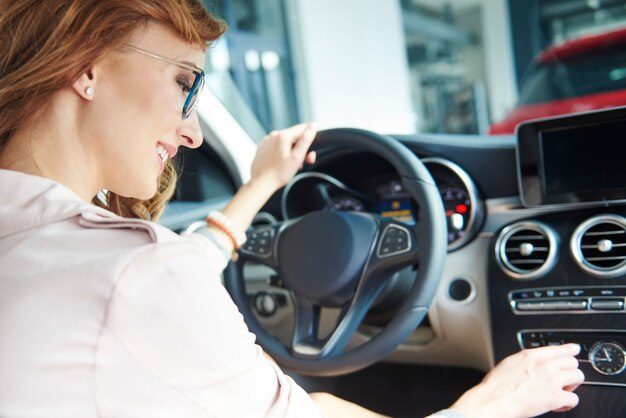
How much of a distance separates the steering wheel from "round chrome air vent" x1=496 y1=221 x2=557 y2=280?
7.3 inches

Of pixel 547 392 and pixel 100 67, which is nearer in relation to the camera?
pixel 100 67

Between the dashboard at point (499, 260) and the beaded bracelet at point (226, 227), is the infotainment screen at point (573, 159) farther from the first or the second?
the beaded bracelet at point (226, 227)

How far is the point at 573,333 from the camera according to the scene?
1.09 meters

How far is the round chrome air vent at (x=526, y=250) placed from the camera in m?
1.15

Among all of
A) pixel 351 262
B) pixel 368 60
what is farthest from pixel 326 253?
pixel 368 60

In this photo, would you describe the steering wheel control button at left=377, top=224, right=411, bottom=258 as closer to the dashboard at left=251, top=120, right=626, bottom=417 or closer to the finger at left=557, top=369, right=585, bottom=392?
the dashboard at left=251, top=120, right=626, bottom=417

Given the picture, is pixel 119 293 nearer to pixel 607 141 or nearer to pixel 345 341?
pixel 345 341

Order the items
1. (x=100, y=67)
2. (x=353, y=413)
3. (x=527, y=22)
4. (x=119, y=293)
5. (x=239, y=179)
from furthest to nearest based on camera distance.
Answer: (x=527, y=22) < (x=239, y=179) < (x=353, y=413) < (x=100, y=67) < (x=119, y=293)

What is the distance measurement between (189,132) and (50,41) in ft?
0.79

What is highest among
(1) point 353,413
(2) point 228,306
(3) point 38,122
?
(3) point 38,122

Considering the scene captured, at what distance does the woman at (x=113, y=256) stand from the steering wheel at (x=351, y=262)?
20 cm

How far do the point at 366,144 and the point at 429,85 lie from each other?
11321 millimetres

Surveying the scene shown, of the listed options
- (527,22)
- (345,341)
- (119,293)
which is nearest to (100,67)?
(119,293)

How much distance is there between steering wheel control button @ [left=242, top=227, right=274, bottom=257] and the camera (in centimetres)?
128
